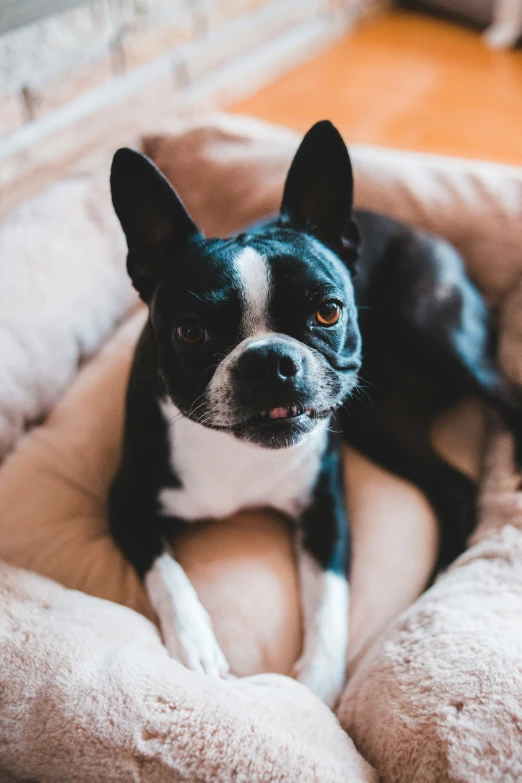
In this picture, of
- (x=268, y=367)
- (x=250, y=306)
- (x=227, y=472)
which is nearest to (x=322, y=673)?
(x=227, y=472)

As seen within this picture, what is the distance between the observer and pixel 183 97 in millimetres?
3857

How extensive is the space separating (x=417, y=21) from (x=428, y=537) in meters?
4.36

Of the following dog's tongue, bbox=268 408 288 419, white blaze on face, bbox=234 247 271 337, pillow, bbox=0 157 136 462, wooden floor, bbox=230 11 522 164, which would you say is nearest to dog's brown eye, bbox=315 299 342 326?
white blaze on face, bbox=234 247 271 337

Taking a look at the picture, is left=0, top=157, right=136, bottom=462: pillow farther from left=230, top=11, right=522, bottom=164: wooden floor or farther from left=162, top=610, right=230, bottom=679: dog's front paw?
left=230, top=11, right=522, bottom=164: wooden floor

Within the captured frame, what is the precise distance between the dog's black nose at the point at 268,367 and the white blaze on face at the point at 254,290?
102 millimetres

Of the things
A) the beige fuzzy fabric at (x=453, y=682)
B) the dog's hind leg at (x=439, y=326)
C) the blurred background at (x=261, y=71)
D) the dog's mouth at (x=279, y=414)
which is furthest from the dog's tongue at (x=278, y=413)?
the blurred background at (x=261, y=71)

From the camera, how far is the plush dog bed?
143 cm

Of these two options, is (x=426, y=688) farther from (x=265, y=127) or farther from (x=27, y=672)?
(x=265, y=127)

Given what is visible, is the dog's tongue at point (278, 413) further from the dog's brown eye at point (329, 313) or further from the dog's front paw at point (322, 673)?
the dog's front paw at point (322, 673)

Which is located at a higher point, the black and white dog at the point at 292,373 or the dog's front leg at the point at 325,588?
the black and white dog at the point at 292,373

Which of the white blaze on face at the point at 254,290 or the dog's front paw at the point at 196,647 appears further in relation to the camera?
the dog's front paw at the point at 196,647

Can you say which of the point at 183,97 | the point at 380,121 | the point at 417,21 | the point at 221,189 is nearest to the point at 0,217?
the point at 221,189

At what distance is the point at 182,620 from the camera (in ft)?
5.75

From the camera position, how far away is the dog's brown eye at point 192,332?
1603 millimetres
